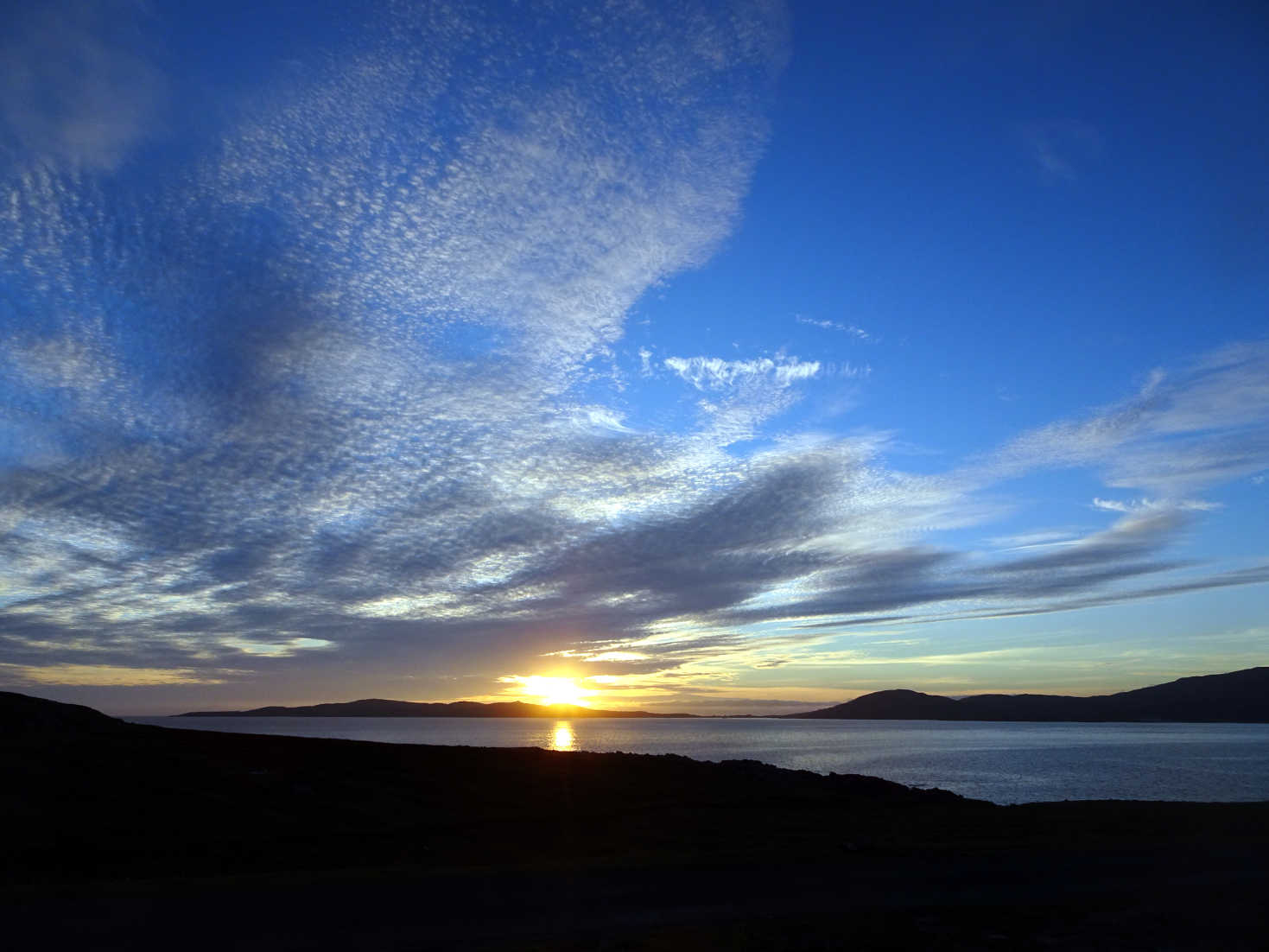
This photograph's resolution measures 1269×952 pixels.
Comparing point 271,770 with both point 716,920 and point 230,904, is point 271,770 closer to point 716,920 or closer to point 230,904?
point 230,904

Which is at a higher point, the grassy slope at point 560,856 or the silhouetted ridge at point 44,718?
the silhouetted ridge at point 44,718

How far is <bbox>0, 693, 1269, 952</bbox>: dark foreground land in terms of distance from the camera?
12.3 meters

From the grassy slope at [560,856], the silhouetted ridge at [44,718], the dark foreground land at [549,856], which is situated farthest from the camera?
the silhouetted ridge at [44,718]

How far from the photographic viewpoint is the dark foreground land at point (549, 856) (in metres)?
12.3

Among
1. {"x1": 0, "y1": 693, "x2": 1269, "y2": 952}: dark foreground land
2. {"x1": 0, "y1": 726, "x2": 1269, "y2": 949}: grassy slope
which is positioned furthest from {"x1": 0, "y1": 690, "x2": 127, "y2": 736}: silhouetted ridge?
{"x1": 0, "y1": 726, "x2": 1269, "y2": 949}: grassy slope

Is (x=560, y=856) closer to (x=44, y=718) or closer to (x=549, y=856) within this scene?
(x=549, y=856)

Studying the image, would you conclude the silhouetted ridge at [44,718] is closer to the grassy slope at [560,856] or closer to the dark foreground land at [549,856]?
the dark foreground land at [549,856]

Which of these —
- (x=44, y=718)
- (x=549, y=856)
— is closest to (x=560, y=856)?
(x=549, y=856)

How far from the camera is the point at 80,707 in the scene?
35031 millimetres

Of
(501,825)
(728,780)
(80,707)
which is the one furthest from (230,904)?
(80,707)

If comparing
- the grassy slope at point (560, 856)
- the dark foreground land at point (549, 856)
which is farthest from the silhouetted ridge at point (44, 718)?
the grassy slope at point (560, 856)

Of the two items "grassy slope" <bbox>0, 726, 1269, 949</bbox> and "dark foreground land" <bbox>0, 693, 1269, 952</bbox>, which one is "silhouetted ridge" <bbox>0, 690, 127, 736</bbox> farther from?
"grassy slope" <bbox>0, 726, 1269, 949</bbox>

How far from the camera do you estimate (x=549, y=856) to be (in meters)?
19.0

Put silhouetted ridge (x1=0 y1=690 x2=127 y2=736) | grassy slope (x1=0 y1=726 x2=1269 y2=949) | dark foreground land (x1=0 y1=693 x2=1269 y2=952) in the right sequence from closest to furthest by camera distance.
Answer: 1. dark foreground land (x1=0 y1=693 x2=1269 y2=952)
2. grassy slope (x1=0 y1=726 x2=1269 y2=949)
3. silhouetted ridge (x1=0 y1=690 x2=127 y2=736)
